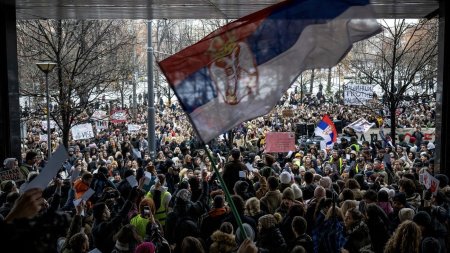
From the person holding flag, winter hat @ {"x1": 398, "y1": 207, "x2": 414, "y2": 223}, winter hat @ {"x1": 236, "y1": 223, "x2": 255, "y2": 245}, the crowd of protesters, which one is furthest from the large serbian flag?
winter hat @ {"x1": 398, "y1": 207, "x2": 414, "y2": 223}

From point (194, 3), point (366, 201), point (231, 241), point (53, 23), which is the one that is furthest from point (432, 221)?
point (53, 23)

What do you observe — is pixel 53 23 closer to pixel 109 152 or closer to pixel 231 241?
pixel 109 152

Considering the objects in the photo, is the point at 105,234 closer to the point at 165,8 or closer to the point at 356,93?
the point at 165,8

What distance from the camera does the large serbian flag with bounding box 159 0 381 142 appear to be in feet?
20.5

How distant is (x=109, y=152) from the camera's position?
27.0 m

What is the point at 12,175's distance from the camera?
1244 cm

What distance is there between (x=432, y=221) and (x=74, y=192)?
226 inches

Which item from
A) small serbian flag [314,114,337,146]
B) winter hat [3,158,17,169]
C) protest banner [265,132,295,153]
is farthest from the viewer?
small serbian flag [314,114,337,146]

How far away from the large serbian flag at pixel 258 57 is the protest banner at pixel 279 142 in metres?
12.4

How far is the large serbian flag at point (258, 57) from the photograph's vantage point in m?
6.25

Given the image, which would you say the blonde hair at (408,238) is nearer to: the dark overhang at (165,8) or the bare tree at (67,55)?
the dark overhang at (165,8)

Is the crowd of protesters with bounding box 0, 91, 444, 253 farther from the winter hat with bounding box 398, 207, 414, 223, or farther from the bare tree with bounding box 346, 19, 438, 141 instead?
the bare tree with bounding box 346, 19, 438, 141

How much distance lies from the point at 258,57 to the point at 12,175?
761cm

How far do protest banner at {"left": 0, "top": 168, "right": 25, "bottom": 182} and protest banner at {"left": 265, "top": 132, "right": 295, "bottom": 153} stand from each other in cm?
823
